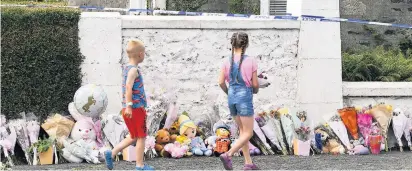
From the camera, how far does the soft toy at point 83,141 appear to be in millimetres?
10109

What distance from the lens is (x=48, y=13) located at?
10.8 m

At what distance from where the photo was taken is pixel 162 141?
10617mm

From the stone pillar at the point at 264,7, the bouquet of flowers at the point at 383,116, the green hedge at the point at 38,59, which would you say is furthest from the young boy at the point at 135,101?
the stone pillar at the point at 264,7

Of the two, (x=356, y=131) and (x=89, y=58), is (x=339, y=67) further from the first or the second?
(x=89, y=58)

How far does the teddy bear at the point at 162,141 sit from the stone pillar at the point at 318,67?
1.86 m

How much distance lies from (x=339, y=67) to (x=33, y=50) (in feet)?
12.1

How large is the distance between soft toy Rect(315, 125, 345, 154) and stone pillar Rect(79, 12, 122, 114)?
239 centimetres

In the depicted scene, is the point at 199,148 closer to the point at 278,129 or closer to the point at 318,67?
the point at 278,129

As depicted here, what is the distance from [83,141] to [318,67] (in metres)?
3.12

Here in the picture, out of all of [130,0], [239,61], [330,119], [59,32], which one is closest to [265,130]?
[330,119]

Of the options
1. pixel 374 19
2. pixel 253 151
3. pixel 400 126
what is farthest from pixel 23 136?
pixel 374 19

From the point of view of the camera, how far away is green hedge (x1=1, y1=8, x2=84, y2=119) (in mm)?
10727

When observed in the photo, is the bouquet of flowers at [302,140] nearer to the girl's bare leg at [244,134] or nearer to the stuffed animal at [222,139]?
the stuffed animal at [222,139]

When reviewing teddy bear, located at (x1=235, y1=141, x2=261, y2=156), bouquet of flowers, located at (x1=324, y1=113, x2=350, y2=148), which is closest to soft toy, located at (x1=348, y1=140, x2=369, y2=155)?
bouquet of flowers, located at (x1=324, y1=113, x2=350, y2=148)
